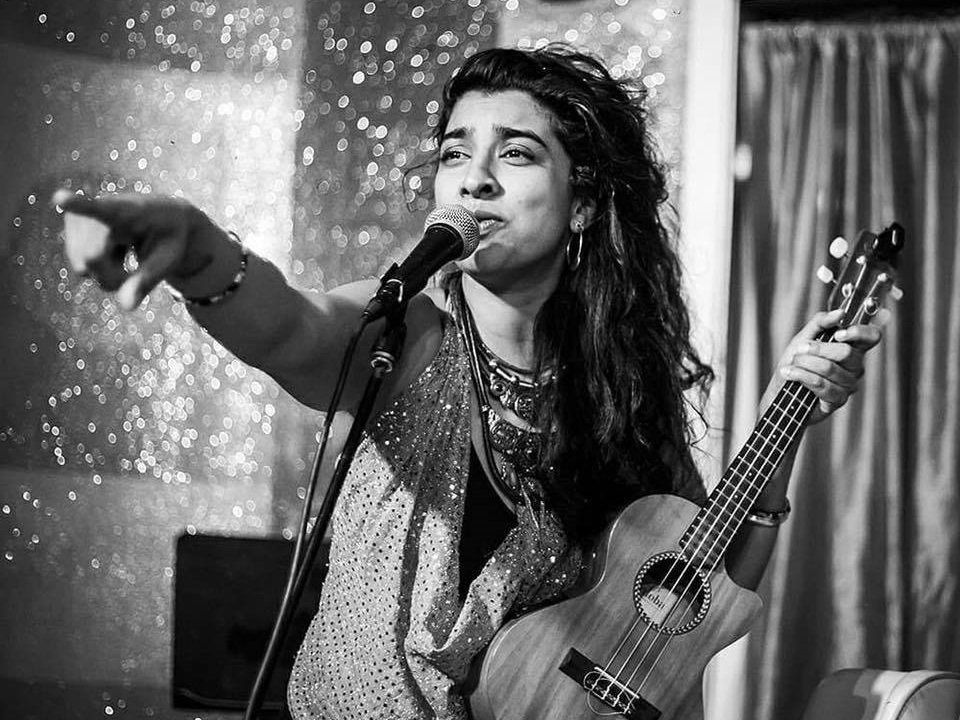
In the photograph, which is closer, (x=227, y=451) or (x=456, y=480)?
(x=456, y=480)

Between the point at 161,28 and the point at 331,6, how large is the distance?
0.50 metres

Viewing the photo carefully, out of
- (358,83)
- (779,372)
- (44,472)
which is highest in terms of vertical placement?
(358,83)

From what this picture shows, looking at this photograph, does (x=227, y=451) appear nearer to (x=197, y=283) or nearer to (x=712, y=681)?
(x=712, y=681)

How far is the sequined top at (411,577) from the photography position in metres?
1.69

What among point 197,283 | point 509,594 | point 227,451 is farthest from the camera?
point 227,451

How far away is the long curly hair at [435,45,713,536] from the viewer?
1.93 metres

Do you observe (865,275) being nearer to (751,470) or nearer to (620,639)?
(751,470)

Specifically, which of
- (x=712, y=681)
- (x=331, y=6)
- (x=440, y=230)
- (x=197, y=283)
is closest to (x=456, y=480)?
(x=440, y=230)

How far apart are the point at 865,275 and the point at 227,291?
1.22 m

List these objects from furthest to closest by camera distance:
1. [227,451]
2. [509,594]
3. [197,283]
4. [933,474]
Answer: [227,451] → [933,474] → [509,594] → [197,283]

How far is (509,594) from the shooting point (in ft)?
5.81

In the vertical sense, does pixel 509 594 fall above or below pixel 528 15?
below

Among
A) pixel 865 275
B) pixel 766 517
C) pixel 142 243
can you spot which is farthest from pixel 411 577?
pixel 865 275

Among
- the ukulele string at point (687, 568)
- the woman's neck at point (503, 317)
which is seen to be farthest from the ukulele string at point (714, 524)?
the woman's neck at point (503, 317)
